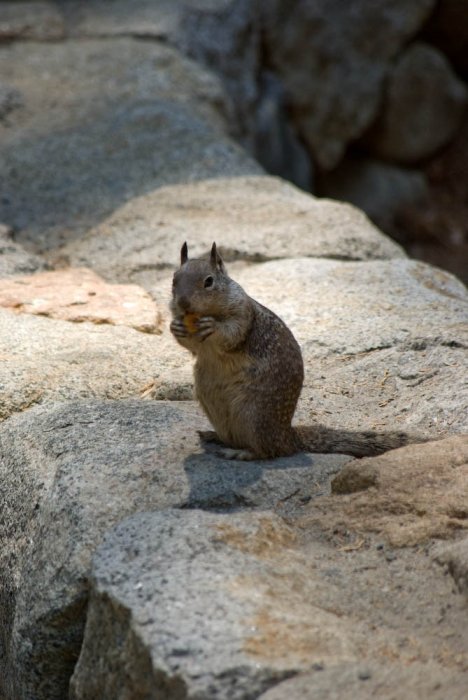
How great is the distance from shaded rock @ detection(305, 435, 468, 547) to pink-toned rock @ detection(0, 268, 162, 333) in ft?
6.52

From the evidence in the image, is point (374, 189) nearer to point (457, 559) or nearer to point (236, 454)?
point (236, 454)

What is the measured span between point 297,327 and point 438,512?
6.71ft

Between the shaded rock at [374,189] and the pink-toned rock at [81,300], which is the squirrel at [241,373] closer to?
the pink-toned rock at [81,300]

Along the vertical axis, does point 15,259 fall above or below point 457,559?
below

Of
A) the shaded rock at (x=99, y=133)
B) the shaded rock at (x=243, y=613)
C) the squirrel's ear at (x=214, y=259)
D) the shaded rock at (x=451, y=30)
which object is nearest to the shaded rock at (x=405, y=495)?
the shaded rock at (x=243, y=613)

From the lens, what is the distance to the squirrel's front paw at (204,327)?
3895mm

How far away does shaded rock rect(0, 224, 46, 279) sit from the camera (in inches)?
235

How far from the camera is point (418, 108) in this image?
11812 millimetres

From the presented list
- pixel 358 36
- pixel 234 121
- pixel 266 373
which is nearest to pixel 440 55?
pixel 358 36

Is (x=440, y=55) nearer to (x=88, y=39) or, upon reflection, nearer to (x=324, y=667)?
(x=88, y=39)

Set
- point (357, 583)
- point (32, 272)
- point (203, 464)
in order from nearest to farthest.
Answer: point (357, 583) < point (203, 464) < point (32, 272)

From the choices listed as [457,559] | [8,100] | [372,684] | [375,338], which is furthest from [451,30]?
[372,684]

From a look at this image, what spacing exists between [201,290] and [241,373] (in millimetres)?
363

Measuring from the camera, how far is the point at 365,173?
12.0 meters
